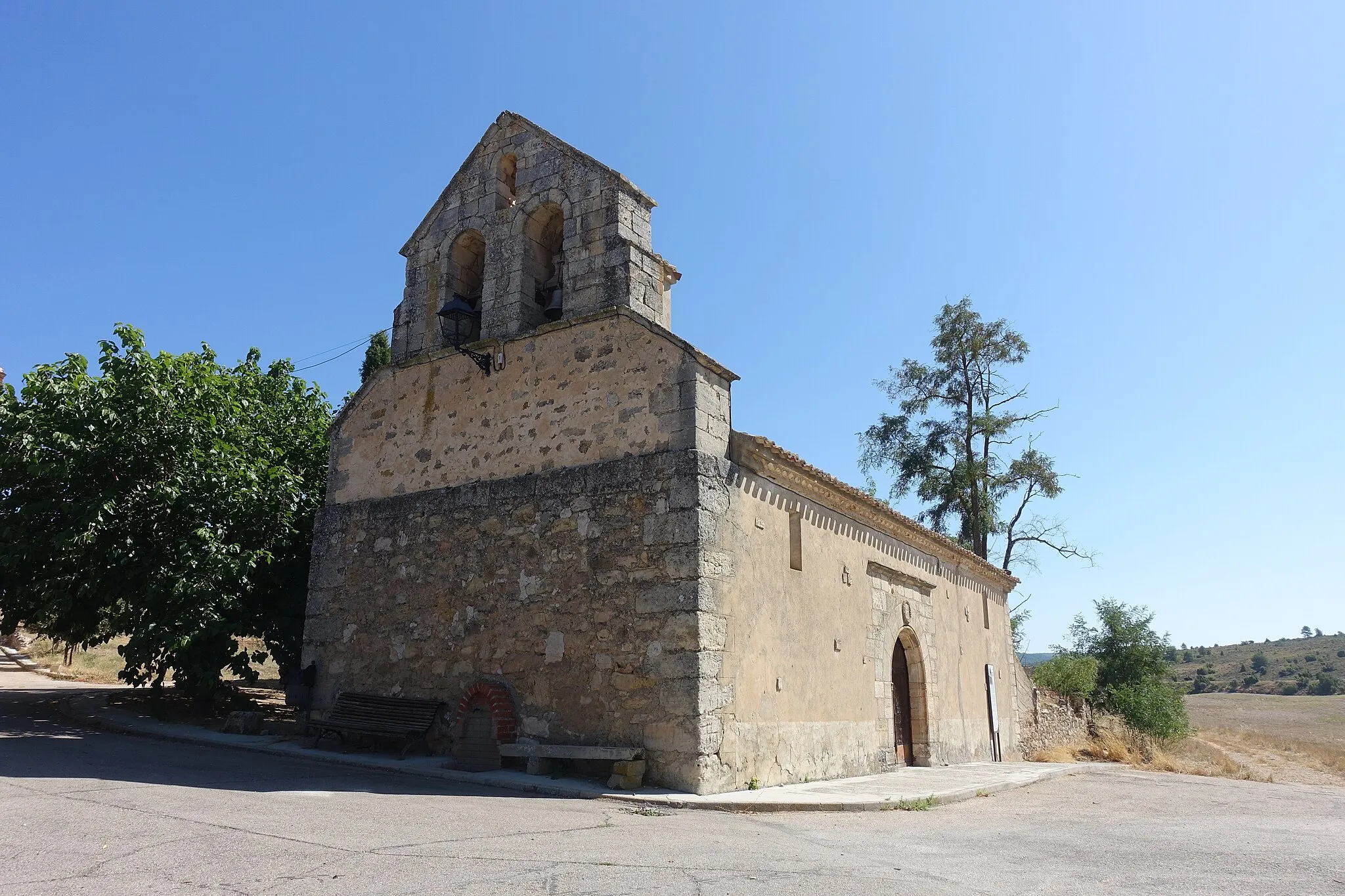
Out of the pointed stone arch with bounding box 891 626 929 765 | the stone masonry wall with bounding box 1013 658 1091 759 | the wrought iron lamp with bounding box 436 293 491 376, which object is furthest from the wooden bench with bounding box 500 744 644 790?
the stone masonry wall with bounding box 1013 658 1091 759

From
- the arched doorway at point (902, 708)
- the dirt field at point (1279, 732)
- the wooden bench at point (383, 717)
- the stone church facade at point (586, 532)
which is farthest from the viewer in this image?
the dirt field at point (1279, 732)

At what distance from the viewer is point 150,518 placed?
1202cm

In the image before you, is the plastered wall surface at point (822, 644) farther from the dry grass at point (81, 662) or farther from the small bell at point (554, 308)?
the dry grass at point (81, 662)

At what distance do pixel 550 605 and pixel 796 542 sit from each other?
9.86 feet

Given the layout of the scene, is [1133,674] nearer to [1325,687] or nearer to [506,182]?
[506,182]

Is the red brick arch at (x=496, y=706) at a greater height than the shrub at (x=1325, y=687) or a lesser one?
greater

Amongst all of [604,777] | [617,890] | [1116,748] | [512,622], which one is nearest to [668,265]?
[512,622]

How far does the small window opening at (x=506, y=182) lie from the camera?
11367 mm

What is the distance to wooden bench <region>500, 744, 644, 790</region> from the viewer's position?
8195mm

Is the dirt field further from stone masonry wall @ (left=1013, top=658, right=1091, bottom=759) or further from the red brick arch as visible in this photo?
the red brick arch

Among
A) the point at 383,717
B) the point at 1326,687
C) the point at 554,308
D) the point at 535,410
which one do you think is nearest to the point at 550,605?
the point at 535,410

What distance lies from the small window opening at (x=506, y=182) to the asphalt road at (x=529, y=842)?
23.3ft

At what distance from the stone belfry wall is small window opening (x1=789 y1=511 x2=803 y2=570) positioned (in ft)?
9.28

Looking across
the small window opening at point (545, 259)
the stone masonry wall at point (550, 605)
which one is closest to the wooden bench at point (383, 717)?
the stone masonry wall at point (550, 605)
